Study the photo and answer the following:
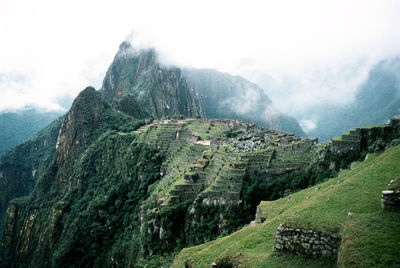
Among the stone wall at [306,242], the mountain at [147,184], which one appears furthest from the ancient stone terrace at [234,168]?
the stone wall at [306,242]

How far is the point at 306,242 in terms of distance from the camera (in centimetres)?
1054

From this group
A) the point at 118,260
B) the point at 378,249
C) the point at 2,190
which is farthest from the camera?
the point at 2,190

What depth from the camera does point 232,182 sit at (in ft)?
119

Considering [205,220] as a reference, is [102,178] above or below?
above

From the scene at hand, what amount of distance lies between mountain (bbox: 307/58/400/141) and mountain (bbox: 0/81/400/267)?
4905cm

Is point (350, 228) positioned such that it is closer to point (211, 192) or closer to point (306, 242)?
point (306, 242)

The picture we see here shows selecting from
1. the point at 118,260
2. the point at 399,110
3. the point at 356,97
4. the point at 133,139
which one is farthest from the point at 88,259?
the point at 356,97

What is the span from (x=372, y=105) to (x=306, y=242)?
379 ft

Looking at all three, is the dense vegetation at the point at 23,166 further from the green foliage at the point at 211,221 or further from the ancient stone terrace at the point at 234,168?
the green foliage at the point at 211,221

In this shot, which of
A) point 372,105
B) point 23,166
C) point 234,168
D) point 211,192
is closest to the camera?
point 211,192

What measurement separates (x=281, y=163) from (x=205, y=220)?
13.7 m

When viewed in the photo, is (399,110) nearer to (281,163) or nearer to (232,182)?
(281,163)

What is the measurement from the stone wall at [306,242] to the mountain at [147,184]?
21.1 m

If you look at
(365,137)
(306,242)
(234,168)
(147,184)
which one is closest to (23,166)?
(147,184)
